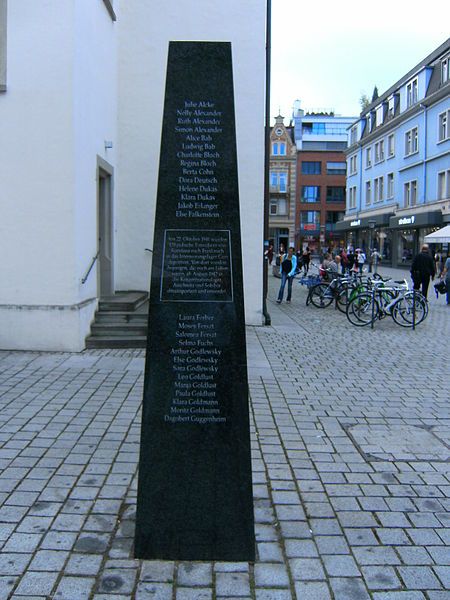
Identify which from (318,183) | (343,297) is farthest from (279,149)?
(343,297)

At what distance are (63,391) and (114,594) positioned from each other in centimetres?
436

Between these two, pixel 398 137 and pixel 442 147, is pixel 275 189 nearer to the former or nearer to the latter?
pixel 398 137

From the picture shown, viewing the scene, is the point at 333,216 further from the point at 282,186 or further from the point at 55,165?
the point at 55,165

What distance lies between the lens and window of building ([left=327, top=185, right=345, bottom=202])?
253 feet

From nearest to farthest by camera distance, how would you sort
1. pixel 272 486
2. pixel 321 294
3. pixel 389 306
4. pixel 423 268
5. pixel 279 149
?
pixel 272 486 < pixel 389 306 < pixel 321 294 < pixel 423 268 < pixel 279 149

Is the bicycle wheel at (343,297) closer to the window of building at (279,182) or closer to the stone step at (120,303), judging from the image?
the stone step at (120,303)

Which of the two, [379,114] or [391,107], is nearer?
[391,107]

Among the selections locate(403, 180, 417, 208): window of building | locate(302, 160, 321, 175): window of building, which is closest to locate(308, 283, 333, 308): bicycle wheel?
locate(403, 180, 417, 208): window of building

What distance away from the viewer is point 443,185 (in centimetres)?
3738

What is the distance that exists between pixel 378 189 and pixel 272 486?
49935 mm

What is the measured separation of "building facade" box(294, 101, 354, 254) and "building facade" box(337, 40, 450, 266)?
1693cm

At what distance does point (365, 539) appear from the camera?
11.9 feet

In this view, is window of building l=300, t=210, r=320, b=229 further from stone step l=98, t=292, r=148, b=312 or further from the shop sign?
stone step l=98, t=292, r=148, b=312

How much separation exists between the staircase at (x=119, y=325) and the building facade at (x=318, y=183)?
65119 mm
